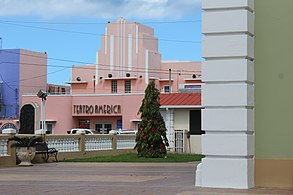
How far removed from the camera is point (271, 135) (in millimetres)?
14297

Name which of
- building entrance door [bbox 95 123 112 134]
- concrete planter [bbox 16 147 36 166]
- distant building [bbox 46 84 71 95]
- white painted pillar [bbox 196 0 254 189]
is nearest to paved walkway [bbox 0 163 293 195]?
white painted pillar [bbox 196 0 254 189]

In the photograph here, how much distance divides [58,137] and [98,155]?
12.7 feet

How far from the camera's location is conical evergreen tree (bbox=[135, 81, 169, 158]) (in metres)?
29.6

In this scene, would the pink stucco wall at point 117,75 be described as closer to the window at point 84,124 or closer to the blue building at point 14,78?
the window at point 84,124

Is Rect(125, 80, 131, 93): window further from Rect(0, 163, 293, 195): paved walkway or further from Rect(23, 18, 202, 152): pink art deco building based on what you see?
Rect(0, 163, 293, 195): paved walkway

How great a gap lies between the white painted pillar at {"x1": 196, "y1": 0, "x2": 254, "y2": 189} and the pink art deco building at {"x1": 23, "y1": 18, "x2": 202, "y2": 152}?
46518 millimetres

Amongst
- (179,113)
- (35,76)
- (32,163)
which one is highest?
(35,76)

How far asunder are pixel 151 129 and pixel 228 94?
15625 mm

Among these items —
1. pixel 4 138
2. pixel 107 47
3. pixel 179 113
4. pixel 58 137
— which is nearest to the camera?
pixel 4 138

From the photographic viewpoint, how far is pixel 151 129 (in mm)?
29609

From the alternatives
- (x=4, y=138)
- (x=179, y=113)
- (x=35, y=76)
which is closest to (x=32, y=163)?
(x=4, y=138)

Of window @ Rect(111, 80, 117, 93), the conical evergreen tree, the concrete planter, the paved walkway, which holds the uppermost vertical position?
window @ Rect(111, 80, 117, 93)

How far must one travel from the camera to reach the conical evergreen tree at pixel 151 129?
29578 millimetres

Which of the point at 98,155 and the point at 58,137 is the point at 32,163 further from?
the point at 98,155
